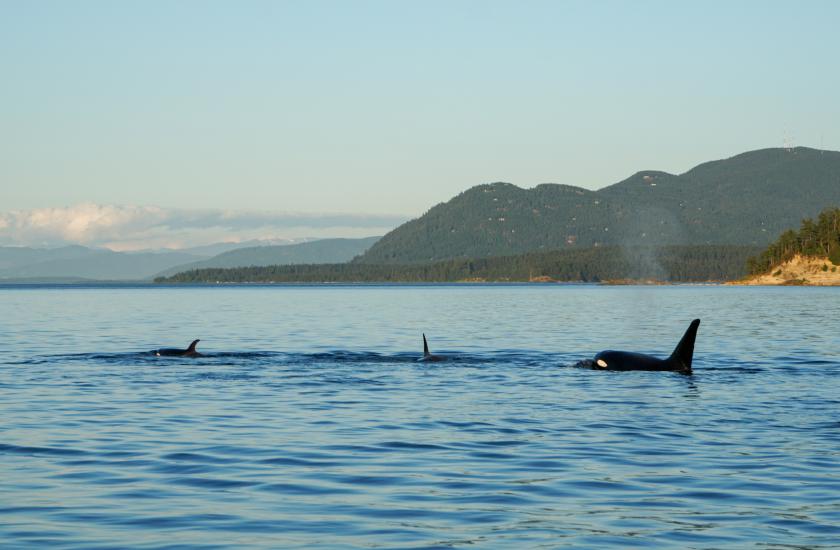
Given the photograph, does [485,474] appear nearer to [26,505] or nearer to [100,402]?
[26,505]

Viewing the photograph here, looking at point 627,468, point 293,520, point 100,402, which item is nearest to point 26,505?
point 293,520

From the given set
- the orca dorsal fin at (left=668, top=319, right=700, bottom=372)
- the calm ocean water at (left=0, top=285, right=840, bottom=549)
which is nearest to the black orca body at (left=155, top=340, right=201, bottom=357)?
the calm ocean water at (left=0, top=285, right=840, bottom=549)

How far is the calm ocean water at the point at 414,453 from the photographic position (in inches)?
585

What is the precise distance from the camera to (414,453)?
68.5ft

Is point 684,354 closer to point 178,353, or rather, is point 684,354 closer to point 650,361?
point 650,361

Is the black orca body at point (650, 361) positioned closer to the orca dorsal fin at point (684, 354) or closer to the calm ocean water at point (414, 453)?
the orca dorsal fin at point (684, 354)

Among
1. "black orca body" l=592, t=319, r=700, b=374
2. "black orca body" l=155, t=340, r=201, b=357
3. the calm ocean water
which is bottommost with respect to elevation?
the calm ocean water

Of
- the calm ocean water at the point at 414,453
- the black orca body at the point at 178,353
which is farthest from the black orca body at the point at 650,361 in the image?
the black orca body at the point at 178,353

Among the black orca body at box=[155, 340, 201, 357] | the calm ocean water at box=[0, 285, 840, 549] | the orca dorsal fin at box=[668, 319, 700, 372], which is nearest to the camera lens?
the calm ocean water at box=[0, 285, 840, 549]

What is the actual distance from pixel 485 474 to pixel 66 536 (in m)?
6.88

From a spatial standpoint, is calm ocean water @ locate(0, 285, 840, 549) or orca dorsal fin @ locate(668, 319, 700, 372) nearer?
calm ocean water @ locate(0, 285, 840, 549)

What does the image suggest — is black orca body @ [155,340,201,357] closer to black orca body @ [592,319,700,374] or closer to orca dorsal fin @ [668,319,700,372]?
black orca body @ [592,319,700,374]

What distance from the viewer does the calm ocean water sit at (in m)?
14.9

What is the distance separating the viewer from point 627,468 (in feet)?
62.9
